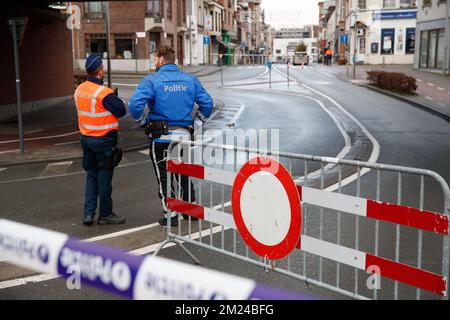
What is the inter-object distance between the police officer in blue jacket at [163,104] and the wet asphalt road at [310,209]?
3.08 feet

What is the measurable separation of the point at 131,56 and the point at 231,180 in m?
47.4

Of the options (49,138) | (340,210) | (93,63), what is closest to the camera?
(340,210)

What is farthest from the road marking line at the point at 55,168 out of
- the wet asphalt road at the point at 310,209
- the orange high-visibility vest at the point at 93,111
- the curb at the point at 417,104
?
the curb at the point at 417,104

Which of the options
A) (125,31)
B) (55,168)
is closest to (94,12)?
(125,31)

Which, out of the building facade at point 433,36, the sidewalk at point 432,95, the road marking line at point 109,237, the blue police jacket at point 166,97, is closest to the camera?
the road marking line at point 109,237

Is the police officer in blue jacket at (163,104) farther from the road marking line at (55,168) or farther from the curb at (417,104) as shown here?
the curb at (417,104)

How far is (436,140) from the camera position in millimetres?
13633

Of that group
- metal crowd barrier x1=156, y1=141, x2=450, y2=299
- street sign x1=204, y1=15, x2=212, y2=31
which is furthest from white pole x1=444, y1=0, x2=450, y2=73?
street sign x1=204, y1=15, x2=212, y2=31

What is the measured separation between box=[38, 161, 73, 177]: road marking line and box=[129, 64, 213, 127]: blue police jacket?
4.26m

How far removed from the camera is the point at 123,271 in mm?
2566

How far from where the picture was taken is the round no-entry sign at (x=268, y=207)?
439 centimetres

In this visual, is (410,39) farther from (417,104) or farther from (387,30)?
(417,104)

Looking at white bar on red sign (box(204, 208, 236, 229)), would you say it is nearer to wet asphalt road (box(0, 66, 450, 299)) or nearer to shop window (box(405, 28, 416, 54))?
wet asphalt road (box(0, 66, 450, 299))

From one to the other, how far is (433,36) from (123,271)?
42.5 m
